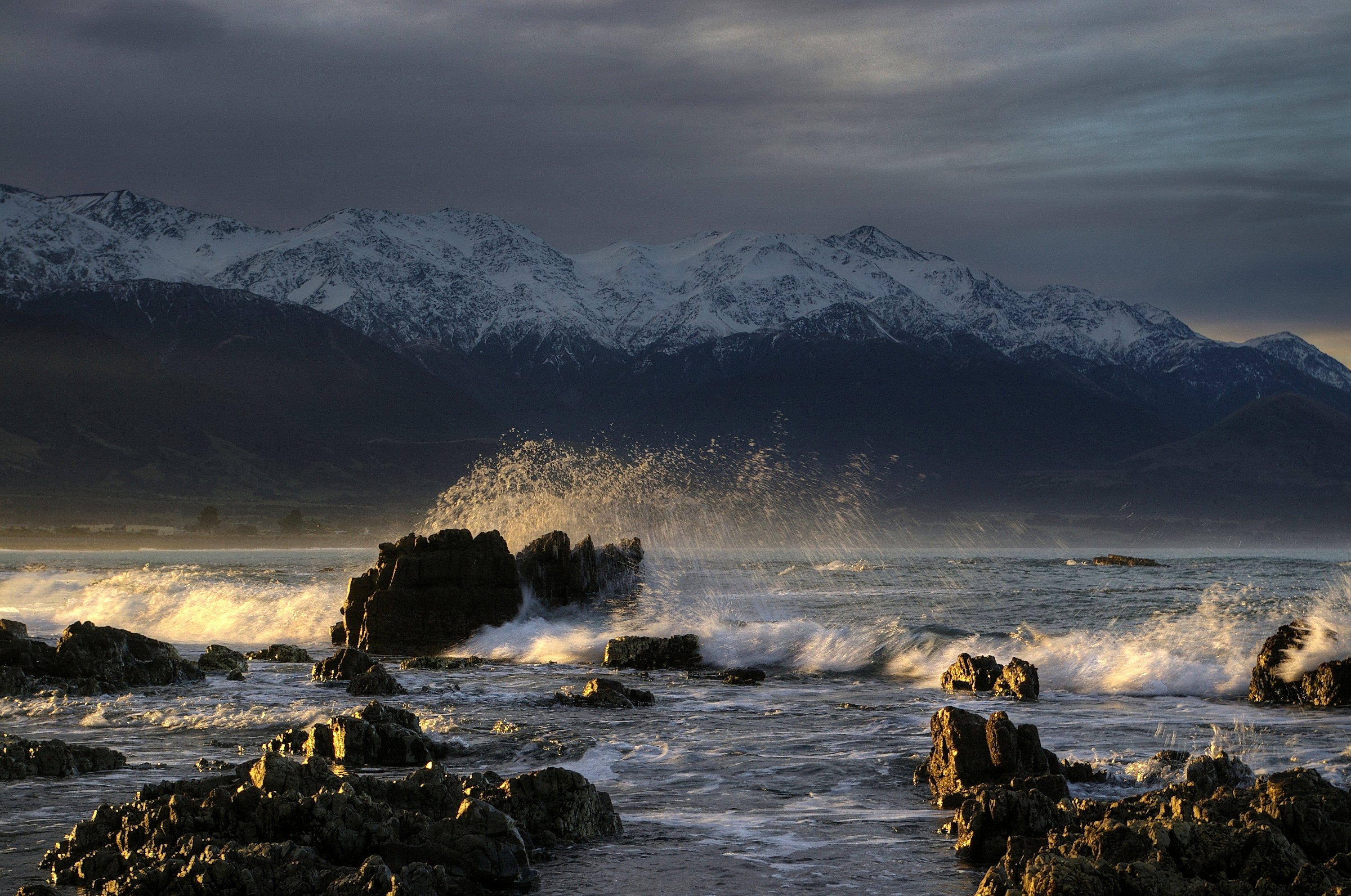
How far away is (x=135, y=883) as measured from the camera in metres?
11.2

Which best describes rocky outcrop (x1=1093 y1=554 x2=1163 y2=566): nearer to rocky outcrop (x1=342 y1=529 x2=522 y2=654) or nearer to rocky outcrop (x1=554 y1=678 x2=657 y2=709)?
rocky outcrop (x1=342 y1=529 x2=522 y2=654)

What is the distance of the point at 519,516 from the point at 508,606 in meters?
20.5

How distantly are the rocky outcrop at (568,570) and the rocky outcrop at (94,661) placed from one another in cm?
1468

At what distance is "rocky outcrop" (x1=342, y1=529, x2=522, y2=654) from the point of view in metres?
40.2

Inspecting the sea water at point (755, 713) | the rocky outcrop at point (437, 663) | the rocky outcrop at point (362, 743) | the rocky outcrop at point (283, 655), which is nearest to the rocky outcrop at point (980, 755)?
the sea water at point (755, 713)

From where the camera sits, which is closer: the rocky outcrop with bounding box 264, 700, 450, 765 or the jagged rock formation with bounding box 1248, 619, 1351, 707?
the rocky outcrop with bounding box 264, 700, 450, 765

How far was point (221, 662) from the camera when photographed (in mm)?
33562

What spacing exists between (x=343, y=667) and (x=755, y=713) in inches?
469

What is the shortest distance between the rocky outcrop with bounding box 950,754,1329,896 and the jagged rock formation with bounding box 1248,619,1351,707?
1093 centimetres

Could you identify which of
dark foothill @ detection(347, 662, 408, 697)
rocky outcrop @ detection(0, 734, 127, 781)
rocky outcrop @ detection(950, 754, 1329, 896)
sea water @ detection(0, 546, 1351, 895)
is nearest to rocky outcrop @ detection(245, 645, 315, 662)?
sea water @ detection(0, 546, 1351, 895)

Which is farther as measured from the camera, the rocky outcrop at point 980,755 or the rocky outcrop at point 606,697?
the rocky outcrop at point 606,697

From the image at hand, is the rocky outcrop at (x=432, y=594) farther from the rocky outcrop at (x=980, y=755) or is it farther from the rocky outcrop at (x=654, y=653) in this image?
the rocky outcrop at (x=980, y=755)

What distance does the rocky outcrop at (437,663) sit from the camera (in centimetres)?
3356

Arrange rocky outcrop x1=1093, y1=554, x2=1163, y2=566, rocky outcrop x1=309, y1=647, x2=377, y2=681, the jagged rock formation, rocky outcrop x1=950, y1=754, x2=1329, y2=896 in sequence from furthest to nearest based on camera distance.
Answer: rocky outcrop x1=1093, y1=554, x2=1163, y2=566
rocky outcrop x1=309, y1=647, x2=377, y2=681
the jagged rock formation
rocky outcrop x1=950, y1=754, x2=1329, y2=896
